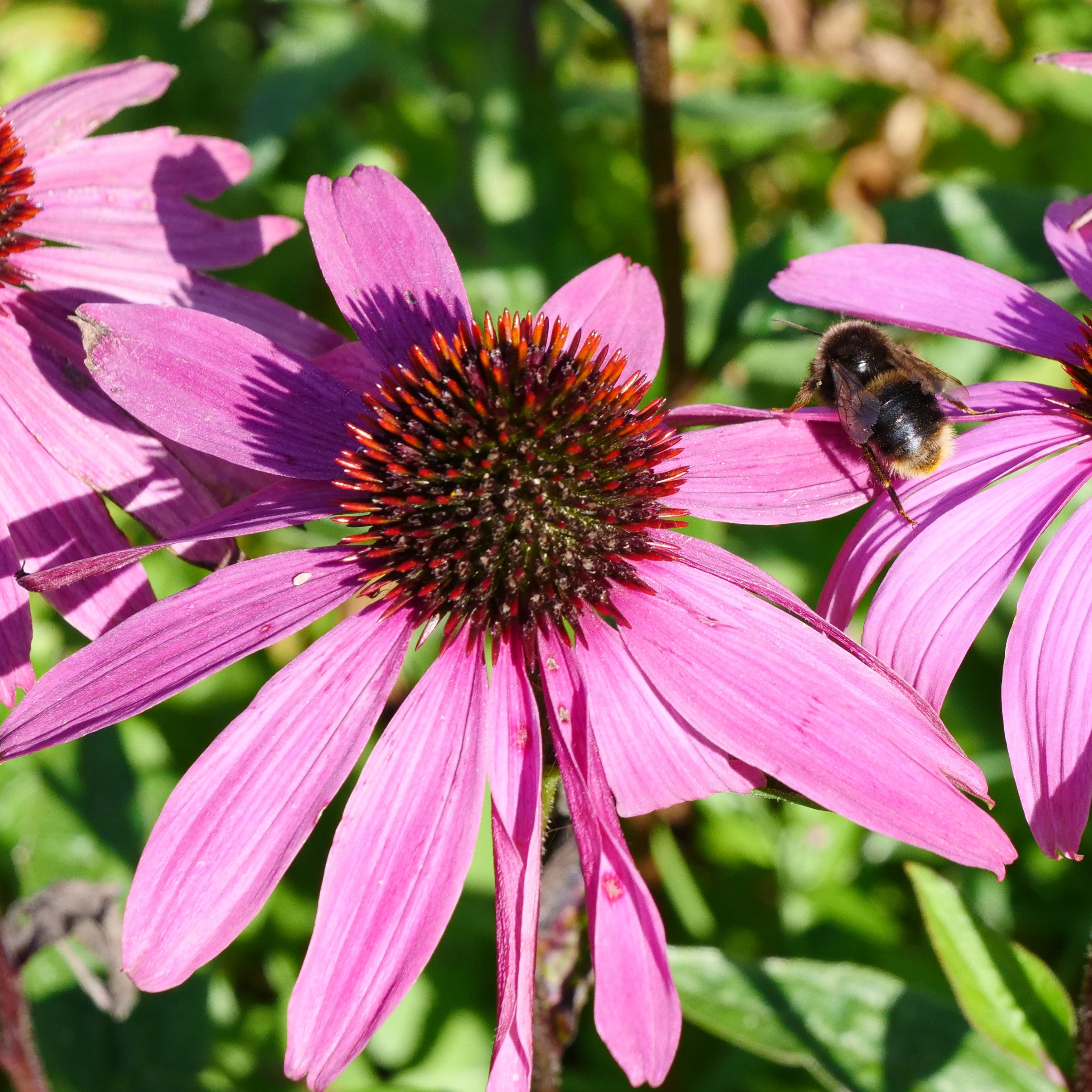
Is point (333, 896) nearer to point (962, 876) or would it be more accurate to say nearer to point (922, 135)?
point (962, 876)

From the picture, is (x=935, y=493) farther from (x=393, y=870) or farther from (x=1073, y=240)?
(x=393, y=870)

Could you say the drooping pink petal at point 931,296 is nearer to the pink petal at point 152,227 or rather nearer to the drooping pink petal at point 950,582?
the drooping pink petal at point 950,582

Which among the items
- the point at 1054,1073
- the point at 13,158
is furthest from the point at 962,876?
the point at 13,158

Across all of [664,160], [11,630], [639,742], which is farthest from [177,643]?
[664,160]

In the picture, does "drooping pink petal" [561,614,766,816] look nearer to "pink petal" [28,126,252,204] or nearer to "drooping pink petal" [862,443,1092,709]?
"drooping pink petal" [862,443,1092,709]

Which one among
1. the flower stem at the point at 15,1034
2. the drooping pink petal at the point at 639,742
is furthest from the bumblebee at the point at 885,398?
the flower stem at the point at 15,1034

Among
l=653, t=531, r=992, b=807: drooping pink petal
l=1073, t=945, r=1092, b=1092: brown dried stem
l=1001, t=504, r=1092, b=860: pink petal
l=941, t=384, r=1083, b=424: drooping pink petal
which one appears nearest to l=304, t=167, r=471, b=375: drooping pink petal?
l=653, t=531, r=992, b=807: drooping pink petal
